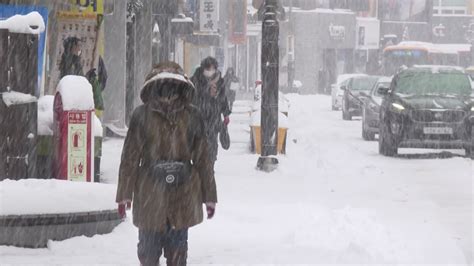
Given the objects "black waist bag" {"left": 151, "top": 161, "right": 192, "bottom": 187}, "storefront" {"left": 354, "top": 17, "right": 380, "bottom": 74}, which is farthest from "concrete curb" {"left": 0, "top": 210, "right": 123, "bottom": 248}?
"storefront" {"left": 354, "top": 17, "right": 380, "bottom": 74}

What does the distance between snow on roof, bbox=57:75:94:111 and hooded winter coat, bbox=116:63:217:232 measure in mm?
4315

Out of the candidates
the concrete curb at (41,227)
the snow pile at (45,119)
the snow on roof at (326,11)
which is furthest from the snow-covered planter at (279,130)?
the snow on roof at (326,11)

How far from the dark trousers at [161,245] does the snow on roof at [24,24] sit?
398 cm

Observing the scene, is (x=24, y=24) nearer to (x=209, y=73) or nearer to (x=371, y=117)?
(x=209, y=73)

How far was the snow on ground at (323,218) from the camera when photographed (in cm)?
815

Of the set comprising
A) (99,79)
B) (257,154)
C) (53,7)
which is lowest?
(257,154)

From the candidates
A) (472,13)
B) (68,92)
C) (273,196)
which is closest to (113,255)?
(68,92)

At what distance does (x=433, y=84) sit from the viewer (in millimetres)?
19719

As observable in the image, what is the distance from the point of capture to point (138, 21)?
89.4 ft

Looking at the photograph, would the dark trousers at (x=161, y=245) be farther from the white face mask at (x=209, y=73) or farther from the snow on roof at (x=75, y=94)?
the white face mask at (x=209, y=73)

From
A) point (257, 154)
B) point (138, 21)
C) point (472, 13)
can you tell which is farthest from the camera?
point (472, 13)

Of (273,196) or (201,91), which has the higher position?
(201,91)

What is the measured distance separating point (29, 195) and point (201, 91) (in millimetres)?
4453

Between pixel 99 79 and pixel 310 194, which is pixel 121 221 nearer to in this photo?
pixel 310 194
